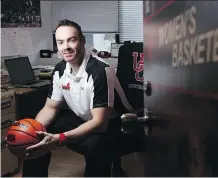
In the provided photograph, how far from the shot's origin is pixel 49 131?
2188 mm

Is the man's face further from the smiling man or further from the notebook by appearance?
the notebook

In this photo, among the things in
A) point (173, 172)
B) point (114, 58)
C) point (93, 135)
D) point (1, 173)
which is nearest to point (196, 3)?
point (173, 172)

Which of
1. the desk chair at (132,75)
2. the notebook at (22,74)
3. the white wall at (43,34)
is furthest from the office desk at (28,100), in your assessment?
the desk chair at (132,75)

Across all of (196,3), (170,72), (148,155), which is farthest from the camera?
(148,155)

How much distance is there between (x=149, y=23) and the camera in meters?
1.09

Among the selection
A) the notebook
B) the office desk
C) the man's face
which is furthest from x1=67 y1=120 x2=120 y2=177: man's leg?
the notebook

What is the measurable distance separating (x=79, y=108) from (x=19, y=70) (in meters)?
1.02

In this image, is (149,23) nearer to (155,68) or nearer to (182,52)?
(155,68)

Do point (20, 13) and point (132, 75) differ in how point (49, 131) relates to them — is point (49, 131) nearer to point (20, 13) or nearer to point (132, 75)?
point (132, 75)

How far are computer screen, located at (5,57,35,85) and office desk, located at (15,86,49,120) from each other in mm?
151

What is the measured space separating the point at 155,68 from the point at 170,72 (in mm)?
132

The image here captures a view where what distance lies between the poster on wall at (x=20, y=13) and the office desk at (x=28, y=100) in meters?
0.70

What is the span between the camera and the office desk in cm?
267

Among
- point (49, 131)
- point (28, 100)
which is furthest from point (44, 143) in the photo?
point (28, 100)
